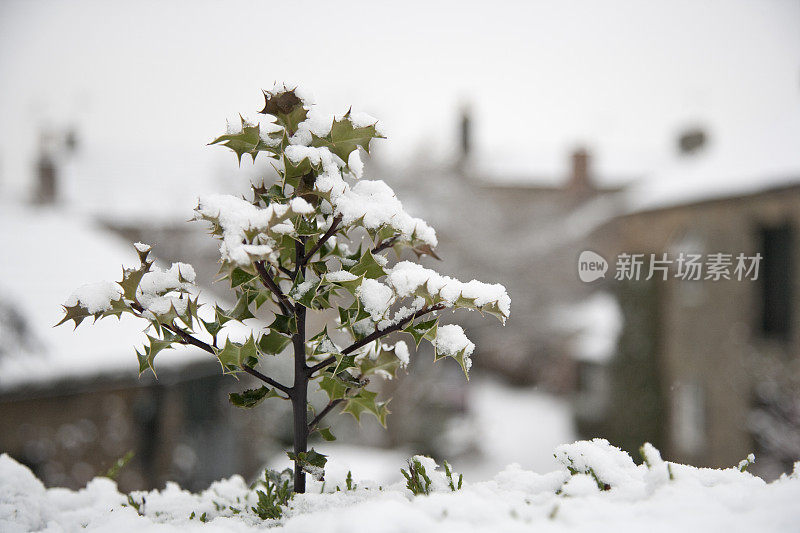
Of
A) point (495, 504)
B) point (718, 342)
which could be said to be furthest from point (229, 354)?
point (718, 342)

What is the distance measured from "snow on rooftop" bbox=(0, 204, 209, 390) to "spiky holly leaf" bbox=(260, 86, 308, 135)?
163 inches

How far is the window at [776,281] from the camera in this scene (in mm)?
7777

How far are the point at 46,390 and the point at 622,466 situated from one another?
18.4 feet

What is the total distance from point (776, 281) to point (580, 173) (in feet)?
34.2

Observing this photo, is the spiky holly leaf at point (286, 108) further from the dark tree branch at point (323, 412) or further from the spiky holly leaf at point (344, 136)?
the dark tree branch at point (323, 412)

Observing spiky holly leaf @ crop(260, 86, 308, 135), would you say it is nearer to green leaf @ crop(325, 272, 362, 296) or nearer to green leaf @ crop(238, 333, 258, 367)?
green leaf @ crop(325, 272, 362, 296)

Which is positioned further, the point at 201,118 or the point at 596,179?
the point at 596,179

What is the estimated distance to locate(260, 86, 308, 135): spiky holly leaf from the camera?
4.05ft

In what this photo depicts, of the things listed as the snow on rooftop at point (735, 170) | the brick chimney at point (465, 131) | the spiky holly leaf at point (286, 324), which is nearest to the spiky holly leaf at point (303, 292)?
the spiky holly leaf at point (286, 324)

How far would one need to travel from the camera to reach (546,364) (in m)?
14.4

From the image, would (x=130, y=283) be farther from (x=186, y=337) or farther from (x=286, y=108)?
(x=286, y=108)

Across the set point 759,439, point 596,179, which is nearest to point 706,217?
point 759,439

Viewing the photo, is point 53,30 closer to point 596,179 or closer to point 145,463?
point 145,463

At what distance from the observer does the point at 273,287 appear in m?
1.21
